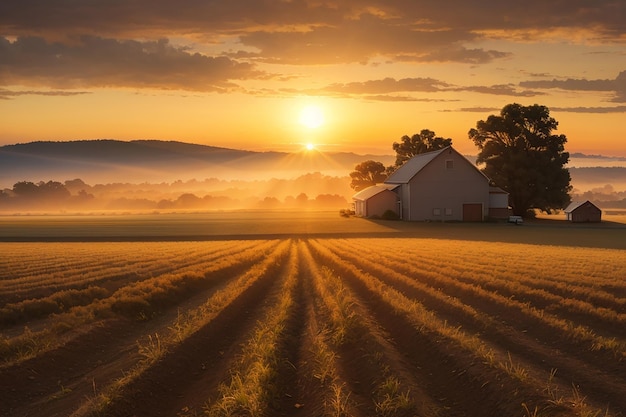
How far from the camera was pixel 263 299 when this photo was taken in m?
22.2

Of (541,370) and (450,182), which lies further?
(450,182)

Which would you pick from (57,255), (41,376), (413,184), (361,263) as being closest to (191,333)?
(41,376)

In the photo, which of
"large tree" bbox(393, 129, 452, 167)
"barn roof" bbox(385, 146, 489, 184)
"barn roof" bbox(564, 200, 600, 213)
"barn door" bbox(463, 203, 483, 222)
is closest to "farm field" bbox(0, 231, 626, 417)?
"barn roof" bbox(385, 146, 489, 184)

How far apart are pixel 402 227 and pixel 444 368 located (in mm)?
62260

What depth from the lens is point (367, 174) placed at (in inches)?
5027

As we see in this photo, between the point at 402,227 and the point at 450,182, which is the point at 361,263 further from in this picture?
the point at 450,182

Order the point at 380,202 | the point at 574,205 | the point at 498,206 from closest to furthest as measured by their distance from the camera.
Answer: the point at 498,206, the point at 574,205, the point at 380,202

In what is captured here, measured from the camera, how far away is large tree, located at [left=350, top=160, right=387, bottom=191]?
12656cm

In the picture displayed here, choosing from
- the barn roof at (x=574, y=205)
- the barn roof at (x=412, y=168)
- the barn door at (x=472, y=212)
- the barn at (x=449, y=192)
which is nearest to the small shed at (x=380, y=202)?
the barn roof at (x=412, y=168)

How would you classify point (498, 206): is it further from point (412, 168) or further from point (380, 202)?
point (380, 202)

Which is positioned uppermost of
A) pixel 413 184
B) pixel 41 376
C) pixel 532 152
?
pixel 532 152

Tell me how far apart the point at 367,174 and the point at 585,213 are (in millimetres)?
51871

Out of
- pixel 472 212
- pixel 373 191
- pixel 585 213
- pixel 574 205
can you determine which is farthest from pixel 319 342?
pixel 585 213

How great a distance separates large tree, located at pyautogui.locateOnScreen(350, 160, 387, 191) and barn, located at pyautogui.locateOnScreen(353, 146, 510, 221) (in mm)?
40294
